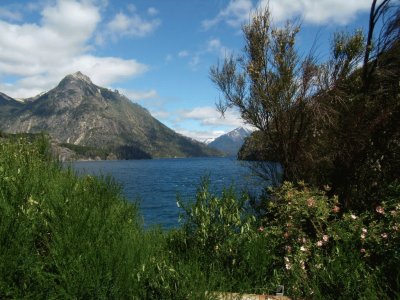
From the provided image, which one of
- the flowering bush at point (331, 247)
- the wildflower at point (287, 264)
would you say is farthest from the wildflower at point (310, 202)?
the wildflower at point (287, 264)

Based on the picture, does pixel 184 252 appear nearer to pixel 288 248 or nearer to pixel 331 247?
pixel 288 248

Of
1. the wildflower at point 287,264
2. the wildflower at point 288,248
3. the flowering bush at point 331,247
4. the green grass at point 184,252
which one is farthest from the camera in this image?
the wildflower at point 288,248

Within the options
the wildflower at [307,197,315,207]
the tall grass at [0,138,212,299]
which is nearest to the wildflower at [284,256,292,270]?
the wildflower at [307,197,315,207]

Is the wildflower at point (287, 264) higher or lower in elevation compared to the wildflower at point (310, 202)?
lower

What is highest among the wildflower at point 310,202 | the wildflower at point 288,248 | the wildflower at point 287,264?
the wildflower at point 310,202

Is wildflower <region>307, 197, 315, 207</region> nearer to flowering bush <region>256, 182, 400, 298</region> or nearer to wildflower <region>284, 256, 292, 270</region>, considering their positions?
flowering bush <region>256, 182, 400, 298</region>

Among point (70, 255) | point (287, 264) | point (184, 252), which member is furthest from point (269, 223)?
point (70, 255)

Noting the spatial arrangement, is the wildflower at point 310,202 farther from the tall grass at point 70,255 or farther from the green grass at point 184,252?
the tall grass at point 70,255

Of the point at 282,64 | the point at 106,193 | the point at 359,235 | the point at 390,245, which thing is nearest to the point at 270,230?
the point at 359,235

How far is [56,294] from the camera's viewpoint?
4.14 meters

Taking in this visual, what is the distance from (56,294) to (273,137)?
266 inches

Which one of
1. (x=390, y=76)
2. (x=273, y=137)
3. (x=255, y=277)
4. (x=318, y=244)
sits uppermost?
(x=390, y=76)

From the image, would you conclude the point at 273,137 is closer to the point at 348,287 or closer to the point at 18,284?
the point at 348,287

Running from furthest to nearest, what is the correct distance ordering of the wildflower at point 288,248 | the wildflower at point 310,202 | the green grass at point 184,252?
the wildflower at point 310,202
the wildflower at point 288,248
the green grass at point 184,252
